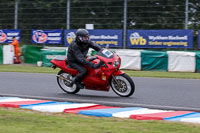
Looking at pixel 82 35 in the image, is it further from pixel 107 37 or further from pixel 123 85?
pixel 107 37

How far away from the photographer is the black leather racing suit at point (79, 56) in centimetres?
925

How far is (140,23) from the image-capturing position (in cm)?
2095

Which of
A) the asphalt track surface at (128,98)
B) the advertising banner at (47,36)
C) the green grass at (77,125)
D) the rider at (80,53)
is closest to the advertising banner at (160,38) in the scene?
the advertising banner at (47,36)

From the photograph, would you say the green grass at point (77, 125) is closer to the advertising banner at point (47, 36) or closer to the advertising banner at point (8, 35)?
the advertising banner at point (47, 36)

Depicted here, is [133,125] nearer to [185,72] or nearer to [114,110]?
[114,110]

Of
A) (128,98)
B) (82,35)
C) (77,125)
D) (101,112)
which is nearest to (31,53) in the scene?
(82,35)

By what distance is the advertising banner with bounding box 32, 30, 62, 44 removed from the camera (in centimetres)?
2247

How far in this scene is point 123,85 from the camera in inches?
357

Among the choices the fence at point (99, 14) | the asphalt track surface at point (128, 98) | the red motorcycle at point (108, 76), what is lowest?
the asphalt track surface at point (128, 98)

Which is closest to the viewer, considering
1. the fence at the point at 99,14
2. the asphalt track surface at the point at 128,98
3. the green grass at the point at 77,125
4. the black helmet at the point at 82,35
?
the green grass at the point at 77,125

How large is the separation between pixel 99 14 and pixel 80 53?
13180 mm

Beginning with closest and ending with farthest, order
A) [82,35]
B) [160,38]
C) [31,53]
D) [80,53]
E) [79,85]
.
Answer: [82,35]
[80,53]
[79,85]
[160,38]
[31,53]

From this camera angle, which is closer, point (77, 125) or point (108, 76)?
point (77, 125)

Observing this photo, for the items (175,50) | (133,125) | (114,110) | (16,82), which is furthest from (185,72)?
(133,125)
